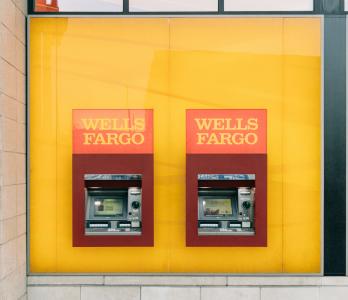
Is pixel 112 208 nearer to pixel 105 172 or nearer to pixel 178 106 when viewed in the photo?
pixel 105 172

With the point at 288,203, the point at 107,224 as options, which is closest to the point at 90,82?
the point at 107,224

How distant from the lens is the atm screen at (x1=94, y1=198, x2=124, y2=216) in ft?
18.2

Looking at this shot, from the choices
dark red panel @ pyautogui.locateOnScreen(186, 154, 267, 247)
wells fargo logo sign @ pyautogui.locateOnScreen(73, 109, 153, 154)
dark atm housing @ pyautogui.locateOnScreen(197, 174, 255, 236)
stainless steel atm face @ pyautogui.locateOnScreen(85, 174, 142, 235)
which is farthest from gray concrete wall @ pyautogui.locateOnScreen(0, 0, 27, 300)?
dark atm housing @ pyautogui.locateOnScreen(197, 174, 255, 236)

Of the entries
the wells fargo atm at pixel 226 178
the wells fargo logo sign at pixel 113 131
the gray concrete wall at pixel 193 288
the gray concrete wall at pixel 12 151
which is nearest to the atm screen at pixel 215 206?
the wells fargo atm at pixel 226 178

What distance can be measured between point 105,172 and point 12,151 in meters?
1.04

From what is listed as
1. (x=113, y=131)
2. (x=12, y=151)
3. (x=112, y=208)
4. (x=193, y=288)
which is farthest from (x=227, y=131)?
(x=12, y=151)

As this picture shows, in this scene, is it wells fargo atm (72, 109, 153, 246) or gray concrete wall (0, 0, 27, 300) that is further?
wells fargo atm (72, 109, 153, 246)

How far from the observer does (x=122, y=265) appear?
5.66 meters

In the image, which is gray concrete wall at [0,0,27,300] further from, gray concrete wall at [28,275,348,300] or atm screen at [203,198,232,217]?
atm screen at [203,198,232,217]

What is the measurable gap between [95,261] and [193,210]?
1322mm

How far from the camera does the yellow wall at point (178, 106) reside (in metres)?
5.65

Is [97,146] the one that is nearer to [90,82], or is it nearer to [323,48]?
[90,82]

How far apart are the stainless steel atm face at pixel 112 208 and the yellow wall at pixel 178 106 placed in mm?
266

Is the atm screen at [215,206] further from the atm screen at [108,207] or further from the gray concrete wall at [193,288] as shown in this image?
the atm screen at [108,207]
